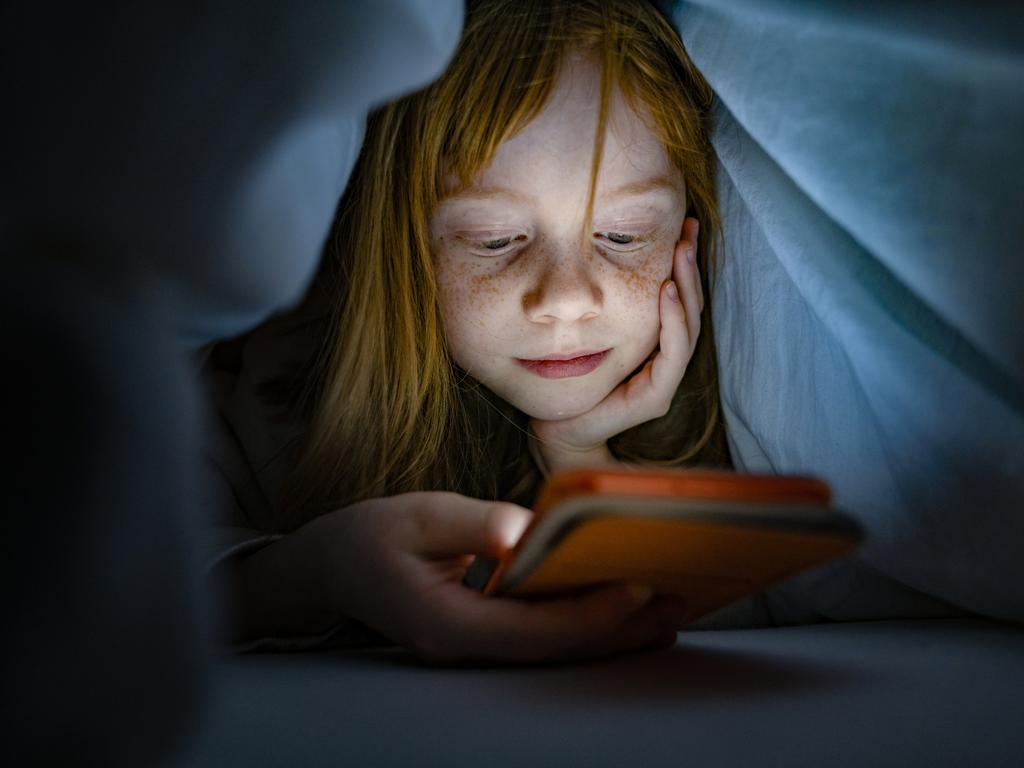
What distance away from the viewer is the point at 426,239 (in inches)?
33.4

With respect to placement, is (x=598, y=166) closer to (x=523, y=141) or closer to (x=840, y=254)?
(x=523, y=141)

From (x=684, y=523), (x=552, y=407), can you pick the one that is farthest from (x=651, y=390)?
(x=684, y=523)

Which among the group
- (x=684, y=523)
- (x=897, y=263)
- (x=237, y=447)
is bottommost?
(x=237, y=447)

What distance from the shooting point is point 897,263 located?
57cm

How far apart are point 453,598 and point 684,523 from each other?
200mm

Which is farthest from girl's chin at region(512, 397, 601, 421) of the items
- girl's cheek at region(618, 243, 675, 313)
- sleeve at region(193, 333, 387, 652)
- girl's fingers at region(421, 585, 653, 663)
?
girl's fingers at region(421, 585, 653, 663)

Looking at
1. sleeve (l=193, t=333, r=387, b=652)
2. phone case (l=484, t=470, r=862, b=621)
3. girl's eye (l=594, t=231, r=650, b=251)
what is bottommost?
sleeve (l=193, t=333, r=387, b=652)

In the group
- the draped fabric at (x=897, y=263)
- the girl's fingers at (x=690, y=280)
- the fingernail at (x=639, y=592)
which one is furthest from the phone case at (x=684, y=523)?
the girl's fingers at (x=690, y=280)

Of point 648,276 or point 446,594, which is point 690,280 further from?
point 446,594

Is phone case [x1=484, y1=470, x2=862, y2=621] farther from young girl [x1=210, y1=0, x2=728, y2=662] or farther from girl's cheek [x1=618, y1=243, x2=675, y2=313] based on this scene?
girl's cheek [x1=618, y1=243, x2=675, y2=313]

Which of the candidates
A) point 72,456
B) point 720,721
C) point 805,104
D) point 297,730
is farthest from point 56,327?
point 805,104

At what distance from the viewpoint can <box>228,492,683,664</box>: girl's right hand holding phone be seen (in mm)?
516

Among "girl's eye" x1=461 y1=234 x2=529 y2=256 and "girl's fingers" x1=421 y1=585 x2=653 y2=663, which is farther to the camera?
"girl's eye" x1=461 y1=234 x2=529 y2=256

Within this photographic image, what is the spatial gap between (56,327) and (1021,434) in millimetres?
524
